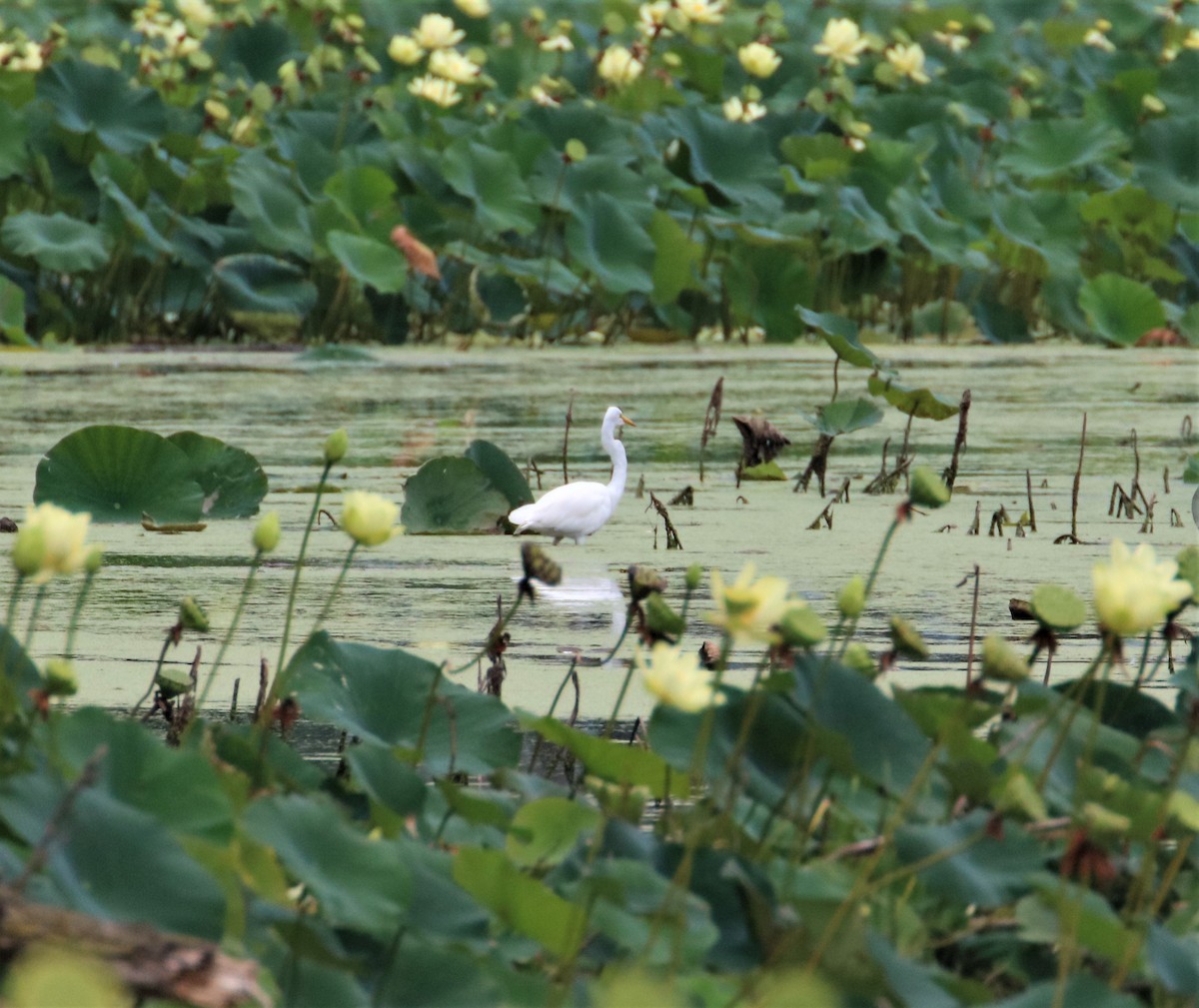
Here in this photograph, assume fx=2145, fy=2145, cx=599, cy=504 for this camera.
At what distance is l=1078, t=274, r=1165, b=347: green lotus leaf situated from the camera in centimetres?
593

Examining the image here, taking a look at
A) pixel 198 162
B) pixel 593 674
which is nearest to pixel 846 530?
pixel 593 674

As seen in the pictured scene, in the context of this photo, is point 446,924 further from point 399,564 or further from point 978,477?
point 978,477

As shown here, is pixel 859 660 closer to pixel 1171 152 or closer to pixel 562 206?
pixel 562 206

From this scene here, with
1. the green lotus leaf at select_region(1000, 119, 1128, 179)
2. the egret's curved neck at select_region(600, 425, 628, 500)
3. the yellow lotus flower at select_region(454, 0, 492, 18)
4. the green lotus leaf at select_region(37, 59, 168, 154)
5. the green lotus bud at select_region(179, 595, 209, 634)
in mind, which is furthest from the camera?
the yellow lotus flower at select_region(454, 0, 492, 18)

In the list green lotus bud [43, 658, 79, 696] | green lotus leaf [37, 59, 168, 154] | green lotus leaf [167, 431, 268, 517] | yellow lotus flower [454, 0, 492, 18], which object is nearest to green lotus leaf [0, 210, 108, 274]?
green lotus leaf [37, 59, 168, 154]

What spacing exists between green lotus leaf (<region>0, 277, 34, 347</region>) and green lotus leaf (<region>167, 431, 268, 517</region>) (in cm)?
240

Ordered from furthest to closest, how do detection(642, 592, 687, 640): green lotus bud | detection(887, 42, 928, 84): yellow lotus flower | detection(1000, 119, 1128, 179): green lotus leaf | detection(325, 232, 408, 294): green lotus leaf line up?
detection(887, 42, 928, 84): yellow lotus flower → detection(1000, 119, 1128, 179): green lotus leaf → detection(325, 232, 408, 294): green lotus leaf → detection(642, 592, 687, 640): green lotus bud

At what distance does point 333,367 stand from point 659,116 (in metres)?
2.15

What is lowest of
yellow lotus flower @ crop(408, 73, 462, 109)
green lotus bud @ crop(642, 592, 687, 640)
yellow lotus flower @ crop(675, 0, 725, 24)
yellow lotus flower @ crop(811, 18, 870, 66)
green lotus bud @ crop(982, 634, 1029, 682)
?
yellow lotus flower @ crop(408, 73, 462, 109)

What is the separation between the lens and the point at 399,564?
2943 mm

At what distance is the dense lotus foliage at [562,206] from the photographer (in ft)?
18.8

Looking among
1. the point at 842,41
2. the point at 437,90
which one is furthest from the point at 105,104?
the point at 842,41

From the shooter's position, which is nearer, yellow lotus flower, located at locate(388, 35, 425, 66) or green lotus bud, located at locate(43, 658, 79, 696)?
green lotus bud, located at locate(43, 658, 79, 696)

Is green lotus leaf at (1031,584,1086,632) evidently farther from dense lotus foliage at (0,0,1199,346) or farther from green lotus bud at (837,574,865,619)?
dense lotus foliage at (0,0,1199,346)
